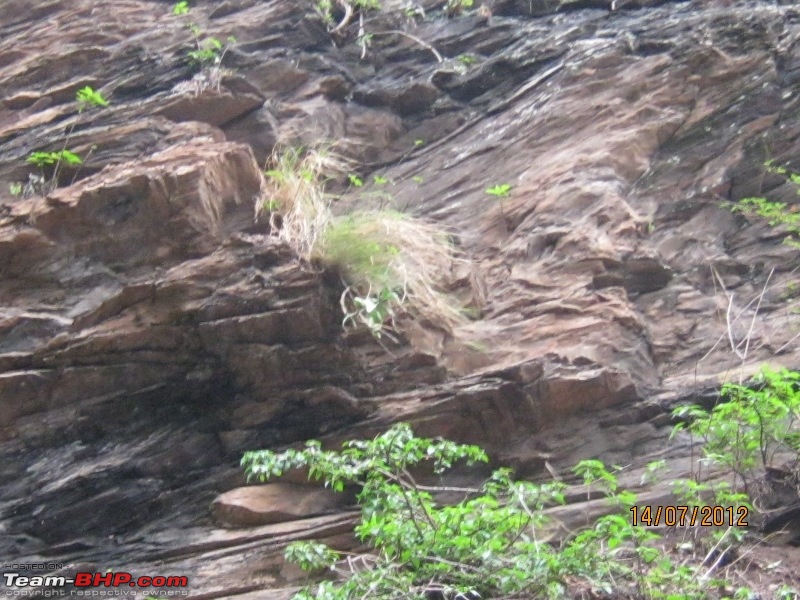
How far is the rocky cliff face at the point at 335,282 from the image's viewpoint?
16.9 feet

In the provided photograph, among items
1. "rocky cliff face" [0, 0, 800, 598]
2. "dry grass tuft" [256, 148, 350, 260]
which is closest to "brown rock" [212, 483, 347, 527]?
"rocky cliff face" [0, 0, 800, 598]

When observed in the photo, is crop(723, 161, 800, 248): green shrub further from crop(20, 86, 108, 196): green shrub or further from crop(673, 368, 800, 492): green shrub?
crop(20, 86, 108, 196): green shrub

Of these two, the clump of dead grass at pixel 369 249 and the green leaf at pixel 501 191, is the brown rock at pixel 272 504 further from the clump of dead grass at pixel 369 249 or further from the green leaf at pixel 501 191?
the green leaf at pixel 501 191

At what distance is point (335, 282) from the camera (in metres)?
5.50

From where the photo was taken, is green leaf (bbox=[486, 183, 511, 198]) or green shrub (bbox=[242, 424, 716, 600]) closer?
green shrub (bbox=[242, 424, 716, 600])

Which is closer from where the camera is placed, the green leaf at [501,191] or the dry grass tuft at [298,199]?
the dry grass tuft at [298,199]

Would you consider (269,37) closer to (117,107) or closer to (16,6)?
(117,107)

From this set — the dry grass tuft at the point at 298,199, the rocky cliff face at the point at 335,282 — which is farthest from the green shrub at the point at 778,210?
the dry grass tuft at the point at 298,199

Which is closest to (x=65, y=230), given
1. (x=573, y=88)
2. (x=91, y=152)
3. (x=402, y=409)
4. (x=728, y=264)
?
(x=91, y=152)
